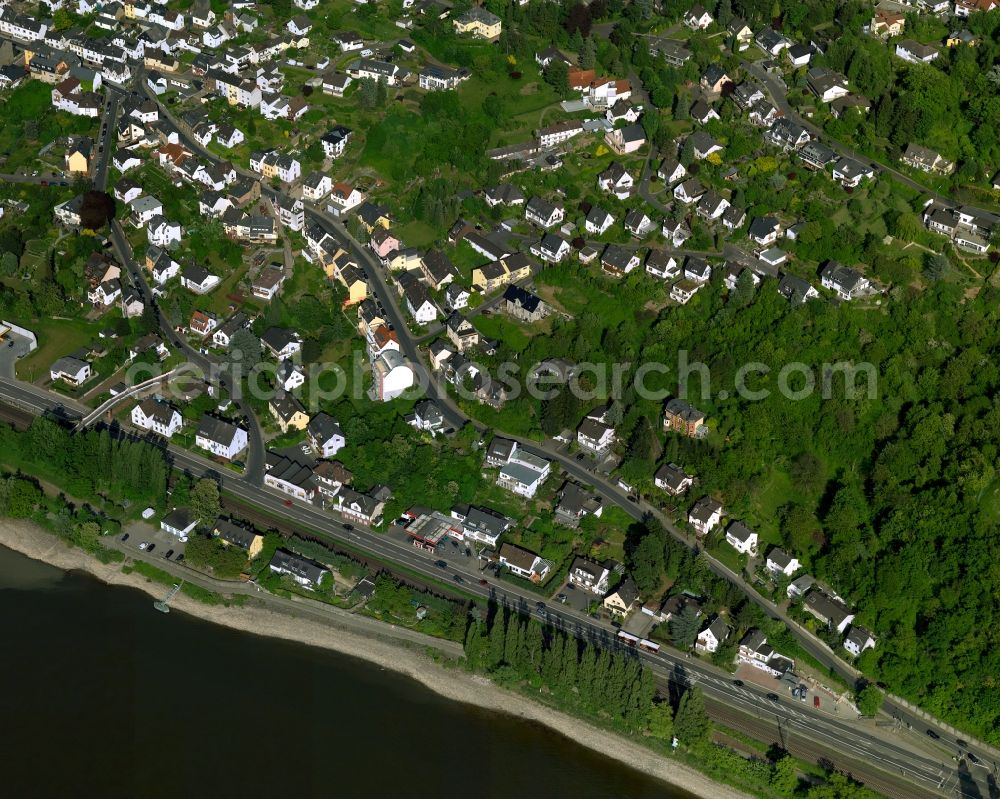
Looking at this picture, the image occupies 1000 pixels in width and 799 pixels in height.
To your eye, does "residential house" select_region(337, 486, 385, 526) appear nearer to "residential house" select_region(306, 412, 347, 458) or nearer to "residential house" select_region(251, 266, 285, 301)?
"residential house" select_region(306, 412, 347, 458)

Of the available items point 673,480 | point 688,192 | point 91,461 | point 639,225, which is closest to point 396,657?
point 673,480

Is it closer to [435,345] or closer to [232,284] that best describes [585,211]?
[435,345]

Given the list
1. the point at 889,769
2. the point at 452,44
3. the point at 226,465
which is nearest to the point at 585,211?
the point at 452,44

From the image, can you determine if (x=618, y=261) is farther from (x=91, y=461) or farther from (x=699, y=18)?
(x=91, y=461)

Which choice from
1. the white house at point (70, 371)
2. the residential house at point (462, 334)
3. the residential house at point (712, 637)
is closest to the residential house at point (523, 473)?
the residential house at point (462, 334)

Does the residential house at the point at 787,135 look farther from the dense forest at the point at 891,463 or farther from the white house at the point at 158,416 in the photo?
the white house at the point at 158,416
